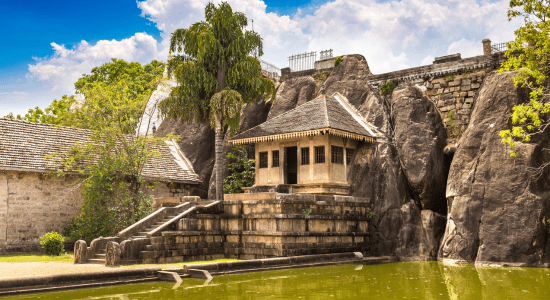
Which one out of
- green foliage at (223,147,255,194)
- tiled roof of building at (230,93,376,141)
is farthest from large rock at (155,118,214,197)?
tiled roof of building at (230,93,376,141)

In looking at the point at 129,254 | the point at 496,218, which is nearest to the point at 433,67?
the point at 496,218

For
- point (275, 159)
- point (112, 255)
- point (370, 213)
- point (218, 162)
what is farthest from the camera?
point (218, 162)

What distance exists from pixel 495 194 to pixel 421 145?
13.5ft

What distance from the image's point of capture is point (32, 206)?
65.2 feet

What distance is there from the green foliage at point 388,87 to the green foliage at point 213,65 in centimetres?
595

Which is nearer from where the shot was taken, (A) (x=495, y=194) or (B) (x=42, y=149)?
(A) (x=495, y=194)

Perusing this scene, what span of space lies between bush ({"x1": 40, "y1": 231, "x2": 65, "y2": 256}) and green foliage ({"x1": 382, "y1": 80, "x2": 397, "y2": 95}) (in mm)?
15782

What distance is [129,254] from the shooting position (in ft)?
49.3

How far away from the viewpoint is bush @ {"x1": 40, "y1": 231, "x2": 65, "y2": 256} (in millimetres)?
18422

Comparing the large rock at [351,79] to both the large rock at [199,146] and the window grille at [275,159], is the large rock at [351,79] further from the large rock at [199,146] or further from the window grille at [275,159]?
the large rock at [199,146]

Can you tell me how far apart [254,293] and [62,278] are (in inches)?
173

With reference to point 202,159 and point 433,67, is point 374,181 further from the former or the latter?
point 202,159

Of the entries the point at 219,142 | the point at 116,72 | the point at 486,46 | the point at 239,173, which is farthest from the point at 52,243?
the point at 116,72

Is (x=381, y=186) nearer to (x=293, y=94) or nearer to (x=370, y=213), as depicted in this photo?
(x=370, y=213)
